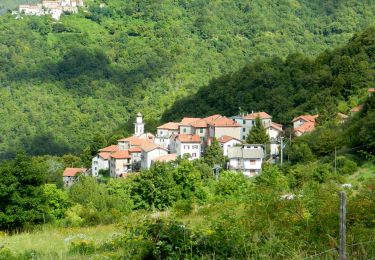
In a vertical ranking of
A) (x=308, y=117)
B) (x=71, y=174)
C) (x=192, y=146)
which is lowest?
(x=71, y=174)

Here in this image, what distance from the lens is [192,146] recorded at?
32688 millimetres

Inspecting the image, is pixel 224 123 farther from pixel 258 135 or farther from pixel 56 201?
pixel 56 201

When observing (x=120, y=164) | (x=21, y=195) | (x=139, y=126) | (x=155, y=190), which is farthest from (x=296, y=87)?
(x=21, y=195)

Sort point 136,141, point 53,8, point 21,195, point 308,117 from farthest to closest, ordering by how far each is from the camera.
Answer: point 53,8 → point 136,141 → point 308,117 → point 21,195

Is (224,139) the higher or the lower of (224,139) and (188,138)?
the lower

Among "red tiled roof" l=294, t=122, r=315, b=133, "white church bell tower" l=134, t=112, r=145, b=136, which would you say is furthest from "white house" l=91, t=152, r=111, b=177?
"red tiled roof" l=294, t=122, r=315, b=133

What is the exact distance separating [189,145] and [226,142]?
7.55 feet

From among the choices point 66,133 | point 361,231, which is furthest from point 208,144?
point 66,133

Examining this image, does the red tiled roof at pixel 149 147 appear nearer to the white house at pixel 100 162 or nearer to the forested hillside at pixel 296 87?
the white house at pixel 100 162

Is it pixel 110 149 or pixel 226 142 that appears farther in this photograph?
pixel 110 149

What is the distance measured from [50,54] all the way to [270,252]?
273 ft

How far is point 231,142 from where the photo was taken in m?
31.7

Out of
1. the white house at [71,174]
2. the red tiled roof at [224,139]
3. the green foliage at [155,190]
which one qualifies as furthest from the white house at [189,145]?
the green foliage at [155,190]

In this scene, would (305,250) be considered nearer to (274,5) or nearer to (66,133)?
(66,133)
